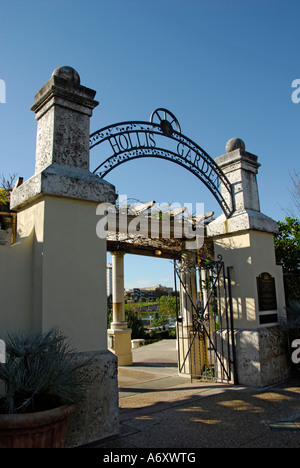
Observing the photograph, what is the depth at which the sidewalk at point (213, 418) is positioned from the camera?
3305 millimetres

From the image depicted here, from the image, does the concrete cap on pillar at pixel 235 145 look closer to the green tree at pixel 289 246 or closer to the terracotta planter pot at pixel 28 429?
the green tree at pixel 289 246

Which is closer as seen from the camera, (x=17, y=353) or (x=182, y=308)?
(x=17, y=353)

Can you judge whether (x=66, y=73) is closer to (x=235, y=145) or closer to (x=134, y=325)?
(x=235, y=145)

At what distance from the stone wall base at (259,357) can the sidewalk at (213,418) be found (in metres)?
0.18

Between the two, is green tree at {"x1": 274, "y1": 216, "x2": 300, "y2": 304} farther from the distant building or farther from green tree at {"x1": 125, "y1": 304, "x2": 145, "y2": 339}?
the distant building

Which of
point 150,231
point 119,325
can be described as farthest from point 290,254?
point 119,325

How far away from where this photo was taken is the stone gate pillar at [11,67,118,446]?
3.48 metres

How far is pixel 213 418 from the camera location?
396 centimetres

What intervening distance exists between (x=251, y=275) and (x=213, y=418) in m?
2.49

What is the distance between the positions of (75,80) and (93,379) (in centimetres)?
336

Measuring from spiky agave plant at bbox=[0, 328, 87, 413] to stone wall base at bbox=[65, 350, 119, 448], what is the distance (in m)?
0.41
